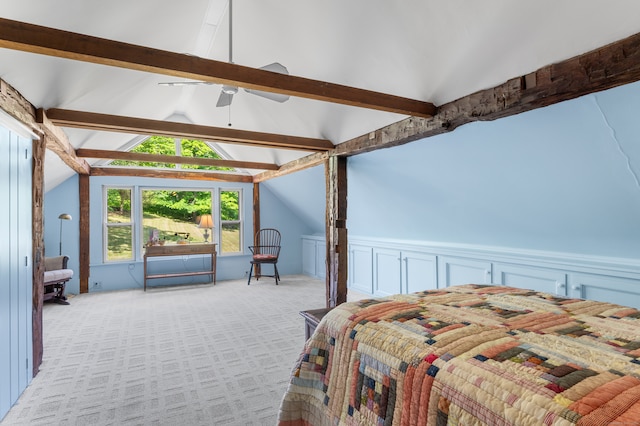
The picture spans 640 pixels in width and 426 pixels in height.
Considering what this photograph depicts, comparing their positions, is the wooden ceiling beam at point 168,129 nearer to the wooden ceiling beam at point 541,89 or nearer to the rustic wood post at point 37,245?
the rustic wood post at point 37,245

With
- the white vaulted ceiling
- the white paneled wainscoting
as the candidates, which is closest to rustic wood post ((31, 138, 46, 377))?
the white vaulted ceiling

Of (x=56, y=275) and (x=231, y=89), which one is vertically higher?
(x=231, y=89)

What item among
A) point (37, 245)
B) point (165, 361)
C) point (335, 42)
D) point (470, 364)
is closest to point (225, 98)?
point (335, 42)

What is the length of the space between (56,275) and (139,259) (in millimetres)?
1518

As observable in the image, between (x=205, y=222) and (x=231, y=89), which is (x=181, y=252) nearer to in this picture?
(x=205, y=222)

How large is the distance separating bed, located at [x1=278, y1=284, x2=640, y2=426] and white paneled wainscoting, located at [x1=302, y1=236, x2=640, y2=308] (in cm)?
138

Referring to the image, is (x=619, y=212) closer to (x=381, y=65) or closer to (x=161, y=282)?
(x=381, y=65)

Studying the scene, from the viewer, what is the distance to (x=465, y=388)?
37.1 inches

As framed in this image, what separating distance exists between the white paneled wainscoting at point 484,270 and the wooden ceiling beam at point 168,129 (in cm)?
177

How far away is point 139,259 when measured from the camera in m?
6.20

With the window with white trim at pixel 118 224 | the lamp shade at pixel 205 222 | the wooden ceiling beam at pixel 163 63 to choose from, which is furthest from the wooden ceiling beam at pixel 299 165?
the window with white trim at pixel 118 224

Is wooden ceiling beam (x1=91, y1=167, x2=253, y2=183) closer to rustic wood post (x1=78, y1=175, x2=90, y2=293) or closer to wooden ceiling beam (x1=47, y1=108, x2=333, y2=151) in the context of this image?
rustic wood post (x1=78, y1=175, x2=90, y2=293)

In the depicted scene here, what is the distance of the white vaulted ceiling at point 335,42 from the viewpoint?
1728mm

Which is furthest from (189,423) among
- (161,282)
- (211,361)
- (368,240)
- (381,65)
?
(161,282)
